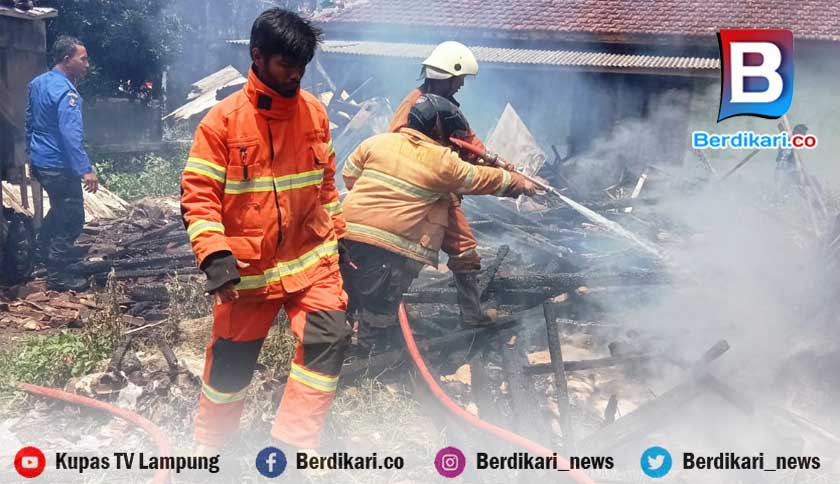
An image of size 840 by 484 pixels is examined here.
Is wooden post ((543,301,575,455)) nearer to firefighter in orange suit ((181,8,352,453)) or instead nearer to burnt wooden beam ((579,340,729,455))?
burnt wooden beam ((579,340,729,455))

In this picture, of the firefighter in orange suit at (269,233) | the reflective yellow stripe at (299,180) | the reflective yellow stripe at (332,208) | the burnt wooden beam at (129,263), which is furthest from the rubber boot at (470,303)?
the burnt wooden beam at (129,263)

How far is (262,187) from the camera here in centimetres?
301

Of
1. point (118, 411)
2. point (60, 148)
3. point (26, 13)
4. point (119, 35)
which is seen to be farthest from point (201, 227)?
point (119, 35)

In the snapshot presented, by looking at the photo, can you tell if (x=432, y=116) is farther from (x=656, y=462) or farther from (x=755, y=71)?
(x=755, y=71)

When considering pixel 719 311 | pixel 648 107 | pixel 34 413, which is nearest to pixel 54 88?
pixel 34 413

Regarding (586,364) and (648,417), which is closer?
(648,417)

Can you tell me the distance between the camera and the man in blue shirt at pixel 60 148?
19.9 ft

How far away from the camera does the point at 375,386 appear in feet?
14.5

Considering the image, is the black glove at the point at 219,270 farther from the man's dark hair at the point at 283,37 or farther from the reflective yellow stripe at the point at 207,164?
the man's dark hair at the point at 283,37

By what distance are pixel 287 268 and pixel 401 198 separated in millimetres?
1334

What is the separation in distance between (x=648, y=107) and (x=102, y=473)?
14.3 meters

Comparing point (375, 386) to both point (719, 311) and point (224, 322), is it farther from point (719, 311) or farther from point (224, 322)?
point (719, 311)

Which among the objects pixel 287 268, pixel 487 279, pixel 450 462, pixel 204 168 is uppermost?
pixel 204 168

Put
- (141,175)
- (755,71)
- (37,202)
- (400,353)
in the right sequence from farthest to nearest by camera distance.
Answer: (141,175) < (755,71) < (37,202) < (400,353)
